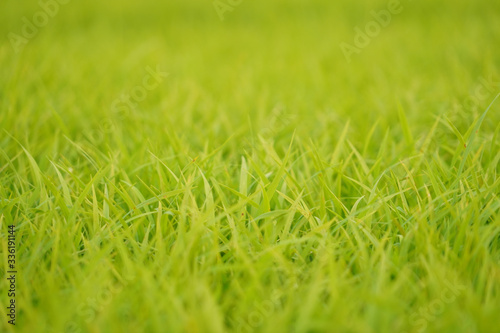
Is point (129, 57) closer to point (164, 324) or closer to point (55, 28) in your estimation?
point (55, 28)

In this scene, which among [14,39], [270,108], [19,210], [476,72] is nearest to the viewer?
[19,210]

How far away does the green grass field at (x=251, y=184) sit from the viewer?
35.1 inches

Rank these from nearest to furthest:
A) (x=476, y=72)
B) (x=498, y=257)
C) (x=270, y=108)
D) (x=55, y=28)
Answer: (x=498, y=257), (x=270, y=108), (x=476, y=72), (x=55, y=28)

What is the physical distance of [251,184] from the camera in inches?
54.2

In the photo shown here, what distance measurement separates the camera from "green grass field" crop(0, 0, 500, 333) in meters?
0.89

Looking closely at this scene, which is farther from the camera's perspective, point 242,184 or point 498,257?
point 242,184

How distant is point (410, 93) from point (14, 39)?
316cm

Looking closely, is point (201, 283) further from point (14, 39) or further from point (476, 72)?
point (14, 39)

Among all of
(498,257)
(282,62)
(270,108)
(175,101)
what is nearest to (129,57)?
(175,101)

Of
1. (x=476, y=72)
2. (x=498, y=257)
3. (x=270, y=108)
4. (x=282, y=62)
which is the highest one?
(x=282, y=62)

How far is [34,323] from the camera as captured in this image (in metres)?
0.83

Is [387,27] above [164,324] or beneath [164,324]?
above

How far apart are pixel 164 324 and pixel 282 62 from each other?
8.27 feet

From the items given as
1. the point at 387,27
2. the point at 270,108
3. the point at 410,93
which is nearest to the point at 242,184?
the point at 270,108
